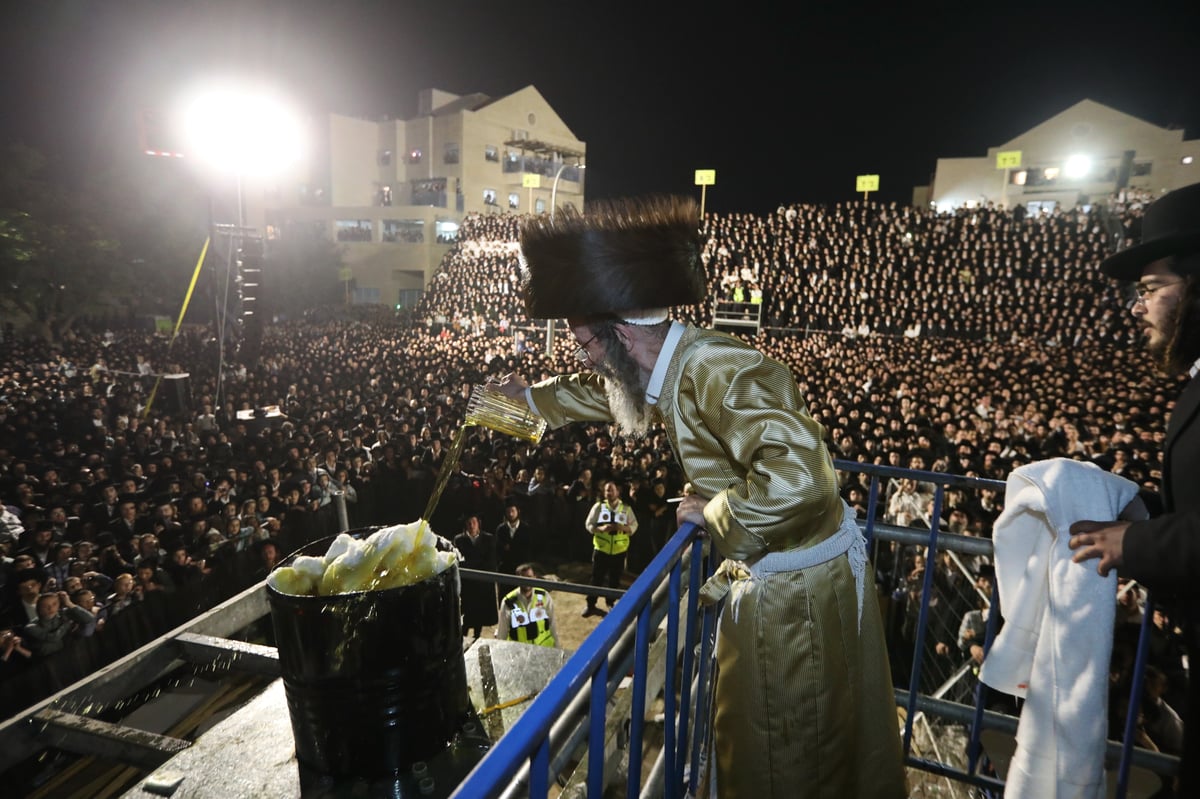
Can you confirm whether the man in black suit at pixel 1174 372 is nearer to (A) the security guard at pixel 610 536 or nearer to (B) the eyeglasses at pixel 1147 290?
(B) the eyeglasses at pixel 1147 290

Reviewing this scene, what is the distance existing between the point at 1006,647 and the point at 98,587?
687cm

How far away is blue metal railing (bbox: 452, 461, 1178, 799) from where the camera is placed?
954 mm

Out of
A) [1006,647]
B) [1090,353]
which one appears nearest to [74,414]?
[1006,647]

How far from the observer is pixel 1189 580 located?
1.45m

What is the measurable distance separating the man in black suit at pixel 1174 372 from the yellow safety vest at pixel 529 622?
4.40 meters

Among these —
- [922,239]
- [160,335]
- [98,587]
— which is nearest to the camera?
[98,587]

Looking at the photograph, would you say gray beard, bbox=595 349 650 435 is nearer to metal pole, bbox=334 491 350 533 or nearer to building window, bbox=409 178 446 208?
metal pole, bbox=334 491 350 533

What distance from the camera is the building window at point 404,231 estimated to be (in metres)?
39.9

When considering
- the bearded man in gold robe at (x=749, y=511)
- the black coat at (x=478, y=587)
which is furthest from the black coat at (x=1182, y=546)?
the black coat at (x=478, y=587)

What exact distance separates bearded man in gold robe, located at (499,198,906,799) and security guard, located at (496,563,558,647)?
3784mm

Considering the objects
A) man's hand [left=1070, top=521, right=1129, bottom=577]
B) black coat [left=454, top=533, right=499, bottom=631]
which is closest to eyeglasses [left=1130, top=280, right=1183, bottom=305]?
man's hand [left=1070, top=521, right=1129, bottom=577]

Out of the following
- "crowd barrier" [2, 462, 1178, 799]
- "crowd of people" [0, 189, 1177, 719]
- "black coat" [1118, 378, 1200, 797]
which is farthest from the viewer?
"crowd of people" [0, 189, 1177, 719]

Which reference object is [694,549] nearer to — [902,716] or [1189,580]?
[1189,580]

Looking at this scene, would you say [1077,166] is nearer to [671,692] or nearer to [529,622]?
[529,622]
